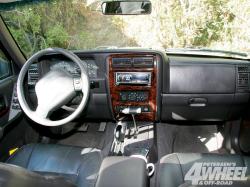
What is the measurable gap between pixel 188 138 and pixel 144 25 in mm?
2531

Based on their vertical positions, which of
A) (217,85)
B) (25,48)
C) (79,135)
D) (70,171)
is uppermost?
(25,48)

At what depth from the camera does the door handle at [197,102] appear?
3285 mm

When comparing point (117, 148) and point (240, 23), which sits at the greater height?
point (240, 23)

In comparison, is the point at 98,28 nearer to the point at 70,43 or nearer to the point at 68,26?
the point at 68,26

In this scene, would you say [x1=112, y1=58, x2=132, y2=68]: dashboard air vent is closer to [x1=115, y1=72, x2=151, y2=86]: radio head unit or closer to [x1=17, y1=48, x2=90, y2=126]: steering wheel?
[x1=115, y1=72, x2=151, y2=86]: radio head unit

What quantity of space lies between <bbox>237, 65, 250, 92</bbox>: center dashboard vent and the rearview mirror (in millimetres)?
944

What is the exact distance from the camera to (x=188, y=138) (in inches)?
152

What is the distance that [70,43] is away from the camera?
5.16 meters

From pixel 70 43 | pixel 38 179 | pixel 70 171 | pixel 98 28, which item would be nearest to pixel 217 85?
pixel 70 171

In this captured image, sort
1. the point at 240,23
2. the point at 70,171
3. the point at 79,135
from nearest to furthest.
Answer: the point at 70,171 → the point at 79,135 → the point at 240,23

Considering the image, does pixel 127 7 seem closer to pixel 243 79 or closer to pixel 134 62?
pixel 134 62

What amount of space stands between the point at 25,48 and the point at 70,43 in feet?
4.78

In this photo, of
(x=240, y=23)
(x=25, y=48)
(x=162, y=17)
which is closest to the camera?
(x=25, y=48)

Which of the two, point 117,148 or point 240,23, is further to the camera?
point 240,23
